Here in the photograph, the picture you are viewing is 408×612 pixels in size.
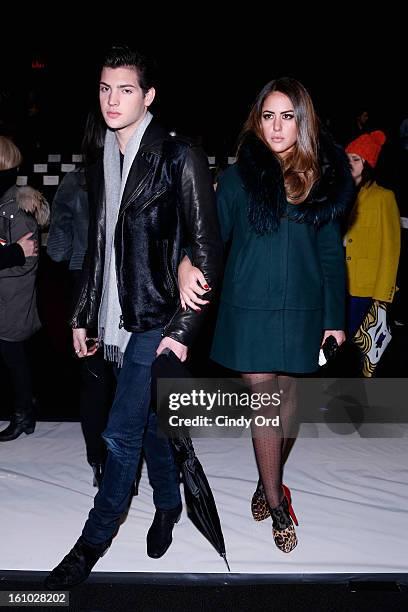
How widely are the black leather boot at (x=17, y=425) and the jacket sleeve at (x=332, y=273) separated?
174 centimetres

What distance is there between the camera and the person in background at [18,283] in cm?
352

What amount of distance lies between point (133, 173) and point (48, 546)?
138 cm

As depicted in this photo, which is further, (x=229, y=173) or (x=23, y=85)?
(x=23, y=85)

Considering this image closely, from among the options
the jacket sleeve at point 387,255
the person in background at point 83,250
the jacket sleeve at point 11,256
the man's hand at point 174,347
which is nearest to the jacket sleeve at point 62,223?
the person in background at point 83,250

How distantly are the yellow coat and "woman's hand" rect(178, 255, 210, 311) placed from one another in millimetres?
1727

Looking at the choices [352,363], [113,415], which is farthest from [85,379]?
[352,363]

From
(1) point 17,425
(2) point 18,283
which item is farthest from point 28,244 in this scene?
(1) point 17,425

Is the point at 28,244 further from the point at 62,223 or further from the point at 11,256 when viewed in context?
the point at 62,223

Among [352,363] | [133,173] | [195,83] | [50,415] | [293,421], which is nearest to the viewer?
[133,173]

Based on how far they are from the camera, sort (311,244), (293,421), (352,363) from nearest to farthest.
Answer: (311,244)
(293,421)
(352,363)

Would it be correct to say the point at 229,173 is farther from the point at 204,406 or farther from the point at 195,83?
the point at 195,83

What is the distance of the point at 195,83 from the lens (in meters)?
11.1

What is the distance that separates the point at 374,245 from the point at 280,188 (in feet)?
4.65

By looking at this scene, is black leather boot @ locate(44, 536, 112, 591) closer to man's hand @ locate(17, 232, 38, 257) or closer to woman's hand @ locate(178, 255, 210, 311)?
woman's hand @ locate(178, 255, 210, 311)
